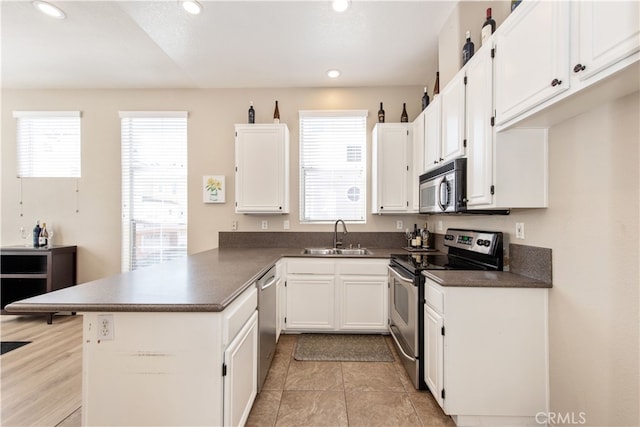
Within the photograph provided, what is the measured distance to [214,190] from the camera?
11.5ft

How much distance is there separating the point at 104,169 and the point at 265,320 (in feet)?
10.3

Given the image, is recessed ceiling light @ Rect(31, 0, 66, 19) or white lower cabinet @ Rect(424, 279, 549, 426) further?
A: recessed ceiling light @ Rect(31, 0, 66, 19)

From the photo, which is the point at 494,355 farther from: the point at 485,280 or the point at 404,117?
the point at 404,117

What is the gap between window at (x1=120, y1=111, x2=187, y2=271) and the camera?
355cm

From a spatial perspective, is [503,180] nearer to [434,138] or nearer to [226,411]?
[434,138]

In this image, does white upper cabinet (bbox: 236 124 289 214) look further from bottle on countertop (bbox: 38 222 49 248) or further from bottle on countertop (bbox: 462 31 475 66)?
bottle on countertop (bbox: 38 222 49 248)

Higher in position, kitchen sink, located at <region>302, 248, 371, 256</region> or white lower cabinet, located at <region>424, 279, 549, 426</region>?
kitchen sink, located at <region>302, 248, 371, 256</region>

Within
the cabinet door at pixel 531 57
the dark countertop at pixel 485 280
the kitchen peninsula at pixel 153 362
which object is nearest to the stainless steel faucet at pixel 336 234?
the dark countertop at pixel 485 280

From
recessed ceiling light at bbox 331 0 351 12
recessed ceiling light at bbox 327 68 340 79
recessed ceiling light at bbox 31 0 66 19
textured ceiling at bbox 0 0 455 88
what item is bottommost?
recessed ceiling light at bbox 331 0 351 12

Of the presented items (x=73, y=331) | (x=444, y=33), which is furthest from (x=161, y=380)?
(x=444, y=33)

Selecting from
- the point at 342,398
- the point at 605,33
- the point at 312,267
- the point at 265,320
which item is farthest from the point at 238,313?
the point at 605,33

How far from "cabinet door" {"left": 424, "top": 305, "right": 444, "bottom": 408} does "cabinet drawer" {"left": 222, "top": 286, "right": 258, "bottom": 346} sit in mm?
1149

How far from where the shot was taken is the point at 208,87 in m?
3.52

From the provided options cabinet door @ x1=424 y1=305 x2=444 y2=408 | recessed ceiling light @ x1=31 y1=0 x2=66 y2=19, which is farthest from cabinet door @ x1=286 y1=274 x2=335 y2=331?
recessed ceiling light @ x1=31 y1=0 x2=66 y2=19
